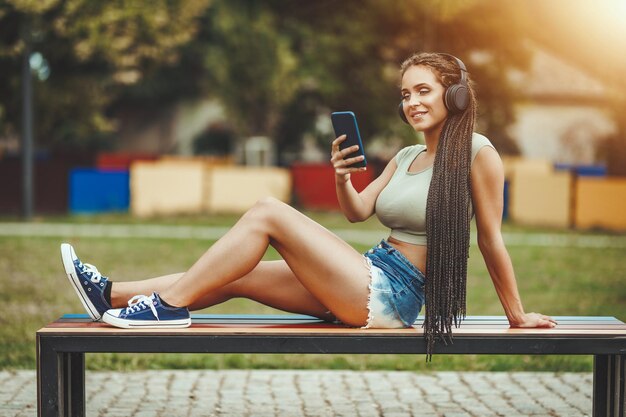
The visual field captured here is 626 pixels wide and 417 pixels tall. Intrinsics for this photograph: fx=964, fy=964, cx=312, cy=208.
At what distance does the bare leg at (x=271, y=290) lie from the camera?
14.8 feet

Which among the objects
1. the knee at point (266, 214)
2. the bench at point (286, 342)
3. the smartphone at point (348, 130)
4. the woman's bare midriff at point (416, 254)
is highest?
the smartphone at point (348, 130)

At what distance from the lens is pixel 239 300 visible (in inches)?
385

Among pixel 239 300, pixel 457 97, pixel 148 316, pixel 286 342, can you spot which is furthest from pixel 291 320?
pixel 239 300

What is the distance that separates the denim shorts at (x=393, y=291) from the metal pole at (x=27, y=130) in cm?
1675

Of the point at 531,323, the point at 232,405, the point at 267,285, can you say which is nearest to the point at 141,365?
the point at 232,405

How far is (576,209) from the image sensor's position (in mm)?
21016

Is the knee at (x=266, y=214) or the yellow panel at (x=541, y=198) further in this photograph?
the yellow panel at (x=541, y=198)

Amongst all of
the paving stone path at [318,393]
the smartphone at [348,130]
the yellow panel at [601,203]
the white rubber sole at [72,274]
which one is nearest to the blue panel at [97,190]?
the yellow panel at [601,203]

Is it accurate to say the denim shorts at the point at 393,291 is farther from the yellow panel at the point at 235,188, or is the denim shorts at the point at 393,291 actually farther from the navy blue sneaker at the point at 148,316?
the yellow panel at the point at 235,188

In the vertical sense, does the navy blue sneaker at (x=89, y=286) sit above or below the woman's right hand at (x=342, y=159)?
below

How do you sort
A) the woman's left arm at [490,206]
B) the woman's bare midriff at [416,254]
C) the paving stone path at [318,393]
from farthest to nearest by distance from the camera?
the paving stone path at [318,393] → the woman's bare midriff at [416,254] → the woman's left arm at [490,206]

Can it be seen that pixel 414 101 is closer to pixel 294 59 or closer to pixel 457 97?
pixel 457 97

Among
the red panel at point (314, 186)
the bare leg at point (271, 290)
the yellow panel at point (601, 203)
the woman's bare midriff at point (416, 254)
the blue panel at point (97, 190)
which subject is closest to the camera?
the woman's bare midriff at point (416, 254)

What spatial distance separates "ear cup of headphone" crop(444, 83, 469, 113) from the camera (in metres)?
4.29
